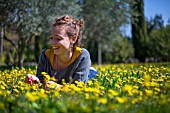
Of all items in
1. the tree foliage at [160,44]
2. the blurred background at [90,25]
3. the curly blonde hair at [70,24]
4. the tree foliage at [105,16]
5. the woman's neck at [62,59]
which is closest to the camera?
the curly blonde hair at [70,24]

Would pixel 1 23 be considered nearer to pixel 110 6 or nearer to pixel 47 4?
pixel 47 4

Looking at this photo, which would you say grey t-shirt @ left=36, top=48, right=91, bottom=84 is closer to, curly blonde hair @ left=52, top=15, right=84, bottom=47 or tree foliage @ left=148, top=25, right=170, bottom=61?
curly blonde hair @ left=52, top=15, right=84, bottom=47

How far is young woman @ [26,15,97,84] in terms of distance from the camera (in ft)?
12.8

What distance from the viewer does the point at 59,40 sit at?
3.85 m

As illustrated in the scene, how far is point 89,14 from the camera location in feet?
60.0

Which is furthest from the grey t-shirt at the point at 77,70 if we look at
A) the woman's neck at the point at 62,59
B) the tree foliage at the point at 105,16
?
the tree foliage at the point at 105,16

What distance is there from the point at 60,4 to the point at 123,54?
23.8 metres

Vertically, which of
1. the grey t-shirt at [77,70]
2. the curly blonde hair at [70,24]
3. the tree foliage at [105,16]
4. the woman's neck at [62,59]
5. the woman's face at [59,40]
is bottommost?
the grey t-shirt at [77,70]

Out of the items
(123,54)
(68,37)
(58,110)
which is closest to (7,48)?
(123,54)

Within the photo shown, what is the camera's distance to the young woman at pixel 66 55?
3.89 metres

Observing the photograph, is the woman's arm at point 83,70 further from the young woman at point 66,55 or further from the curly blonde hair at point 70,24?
the curly blonde hair at point 70,24

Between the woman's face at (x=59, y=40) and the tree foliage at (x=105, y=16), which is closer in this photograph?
the woman's face at (x=59, y=40)

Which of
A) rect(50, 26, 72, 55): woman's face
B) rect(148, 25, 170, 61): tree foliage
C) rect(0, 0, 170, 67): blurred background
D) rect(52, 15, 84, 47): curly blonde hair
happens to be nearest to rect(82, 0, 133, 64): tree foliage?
rect(0, 0, 170, 67): blurred background

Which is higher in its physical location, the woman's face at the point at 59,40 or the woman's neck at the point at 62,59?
the woman's face at the point at 59,40
